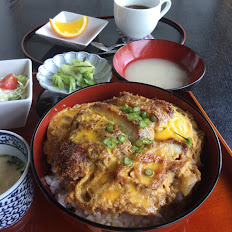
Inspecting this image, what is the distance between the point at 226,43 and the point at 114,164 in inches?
97.2

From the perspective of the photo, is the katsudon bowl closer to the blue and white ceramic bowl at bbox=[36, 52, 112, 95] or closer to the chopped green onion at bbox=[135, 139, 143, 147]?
the chopped green onion at bbox=[135, 139, 143, 147]

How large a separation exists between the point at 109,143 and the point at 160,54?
1.46 meters

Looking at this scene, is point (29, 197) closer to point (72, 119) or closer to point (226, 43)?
point (72, 119)

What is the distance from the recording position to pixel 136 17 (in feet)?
8.41

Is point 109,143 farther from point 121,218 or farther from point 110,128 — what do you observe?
point 121,218

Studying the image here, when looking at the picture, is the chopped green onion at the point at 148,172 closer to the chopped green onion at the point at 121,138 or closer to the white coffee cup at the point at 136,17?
the chopped green onion at the point at 121,138

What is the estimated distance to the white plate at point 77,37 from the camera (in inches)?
104

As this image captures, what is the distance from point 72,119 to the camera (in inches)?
60.6

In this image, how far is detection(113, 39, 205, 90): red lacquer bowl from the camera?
2.22 m

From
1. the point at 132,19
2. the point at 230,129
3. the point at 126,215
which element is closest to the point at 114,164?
the point at 126,215

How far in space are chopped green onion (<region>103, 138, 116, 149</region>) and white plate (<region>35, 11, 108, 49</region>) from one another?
1.56m

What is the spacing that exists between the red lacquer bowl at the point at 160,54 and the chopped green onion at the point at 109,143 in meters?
1.00

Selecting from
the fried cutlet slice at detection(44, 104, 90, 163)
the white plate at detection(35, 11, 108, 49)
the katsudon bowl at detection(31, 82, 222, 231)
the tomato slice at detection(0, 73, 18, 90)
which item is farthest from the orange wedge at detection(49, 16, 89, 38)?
the fried cutlet slice at detection(44, 104, 90, 163)

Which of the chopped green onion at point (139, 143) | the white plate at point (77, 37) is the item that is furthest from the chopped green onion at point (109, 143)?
the white plate at point (77, 37)
